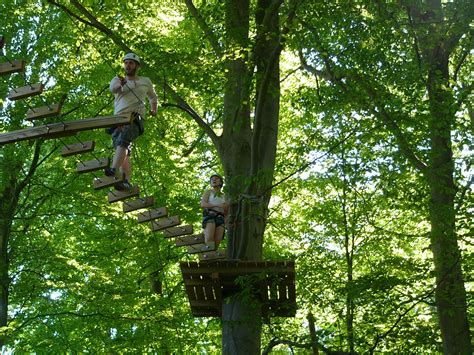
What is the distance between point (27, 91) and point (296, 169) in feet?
24.5

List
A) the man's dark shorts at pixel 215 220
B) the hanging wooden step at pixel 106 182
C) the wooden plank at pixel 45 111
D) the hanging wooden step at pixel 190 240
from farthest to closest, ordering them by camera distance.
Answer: the man's dark shorts at pixel 215 220, the hanging wooden step at pixel 190 240, the hanging wooden step at pixel 106 182, the wooden plank at pixel 45 111

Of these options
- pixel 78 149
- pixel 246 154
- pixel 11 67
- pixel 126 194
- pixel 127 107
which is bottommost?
pixel 126 194

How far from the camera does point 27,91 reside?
6250 mm

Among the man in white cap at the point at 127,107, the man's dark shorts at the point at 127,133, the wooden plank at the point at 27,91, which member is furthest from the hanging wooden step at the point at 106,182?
the wooden plank at the point at 27,91

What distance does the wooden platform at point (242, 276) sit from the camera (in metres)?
7.77

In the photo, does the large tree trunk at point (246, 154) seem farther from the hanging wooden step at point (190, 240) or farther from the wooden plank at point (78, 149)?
the wooden plank at point (78, 149)

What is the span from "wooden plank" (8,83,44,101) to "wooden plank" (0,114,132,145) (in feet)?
1.19

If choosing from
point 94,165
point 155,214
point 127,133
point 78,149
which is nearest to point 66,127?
point 78,149

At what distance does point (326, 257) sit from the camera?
500 inches

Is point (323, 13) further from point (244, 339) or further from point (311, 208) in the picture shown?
point (311, 208)

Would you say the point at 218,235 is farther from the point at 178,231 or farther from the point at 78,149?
the point at 78,149

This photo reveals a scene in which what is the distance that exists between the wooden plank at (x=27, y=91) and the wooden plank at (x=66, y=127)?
1.19ft

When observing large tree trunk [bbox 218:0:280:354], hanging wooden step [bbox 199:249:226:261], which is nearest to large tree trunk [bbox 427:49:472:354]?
large tree trunk [bbox 218:0:280:354]

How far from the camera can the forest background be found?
8766mm
